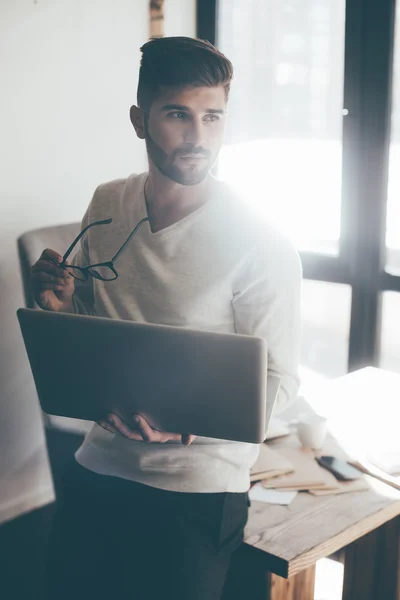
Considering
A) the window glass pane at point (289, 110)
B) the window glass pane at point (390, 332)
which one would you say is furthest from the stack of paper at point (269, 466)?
the window glass pane at point (289, 110)

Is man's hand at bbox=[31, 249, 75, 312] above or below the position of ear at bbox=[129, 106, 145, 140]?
below

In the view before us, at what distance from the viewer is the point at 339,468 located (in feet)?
5.15

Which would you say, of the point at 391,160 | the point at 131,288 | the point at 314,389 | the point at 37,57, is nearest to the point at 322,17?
the point at 391,160

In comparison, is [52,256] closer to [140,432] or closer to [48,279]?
[48,279]

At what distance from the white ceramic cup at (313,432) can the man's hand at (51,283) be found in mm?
605

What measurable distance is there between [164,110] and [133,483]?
69 cm

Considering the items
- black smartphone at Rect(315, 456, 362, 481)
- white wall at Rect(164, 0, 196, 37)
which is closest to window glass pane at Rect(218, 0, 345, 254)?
white wall at Rect(164, 0, 196, 37)

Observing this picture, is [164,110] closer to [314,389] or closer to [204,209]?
[204,209]

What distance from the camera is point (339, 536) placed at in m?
1.32

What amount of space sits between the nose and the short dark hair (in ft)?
0.22

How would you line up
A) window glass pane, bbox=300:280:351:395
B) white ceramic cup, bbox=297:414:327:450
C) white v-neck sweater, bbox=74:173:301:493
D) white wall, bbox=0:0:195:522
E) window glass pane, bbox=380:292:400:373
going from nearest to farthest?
white v-neck sweater, bbox=74:173:301:493
white ceramic cup, bbox=297:414:327:450
white wall, bbox=0:0:195:522
window glass pane, bbox=380:292:400:373
window glass pane, bbox=300:280:351:395

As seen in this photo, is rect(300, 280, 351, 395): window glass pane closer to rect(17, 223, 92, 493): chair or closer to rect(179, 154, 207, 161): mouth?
rect(17, 223, 92, 493): chair

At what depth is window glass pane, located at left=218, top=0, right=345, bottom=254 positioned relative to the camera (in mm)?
2566

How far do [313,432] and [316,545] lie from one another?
0.41m
